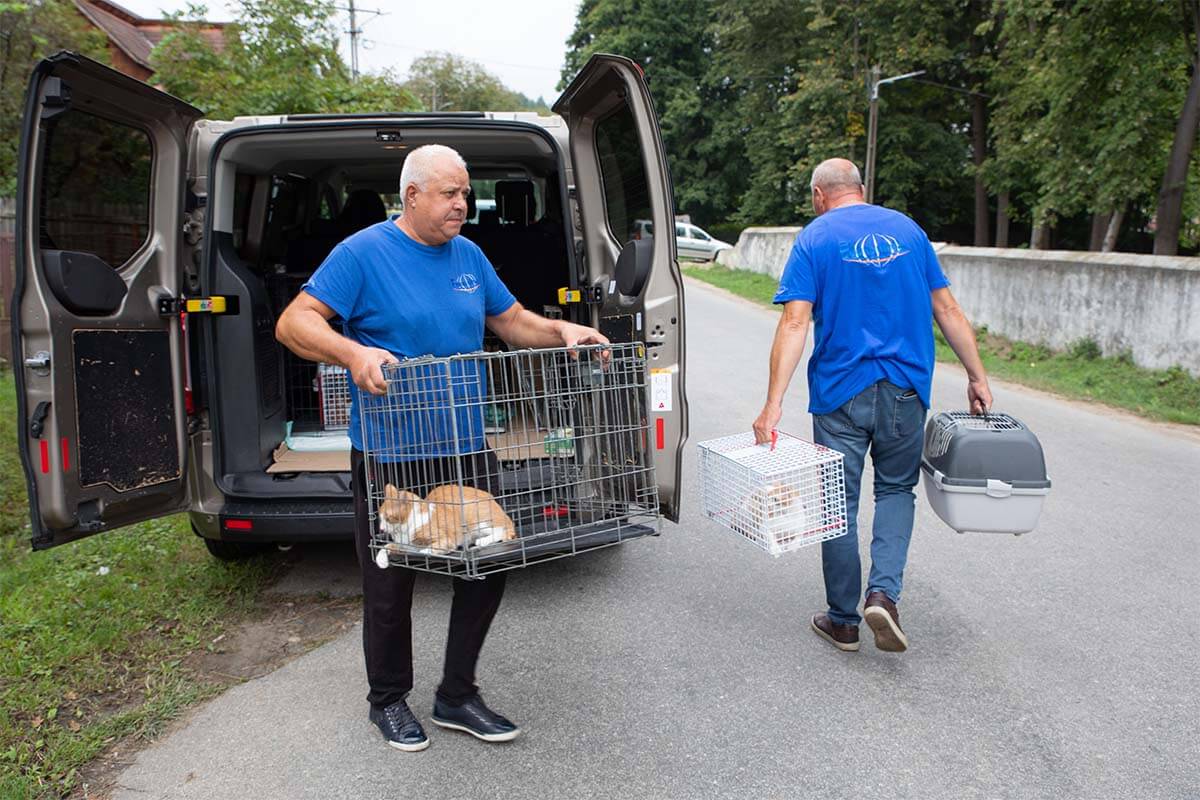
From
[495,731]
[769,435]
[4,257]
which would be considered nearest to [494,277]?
[769,435]

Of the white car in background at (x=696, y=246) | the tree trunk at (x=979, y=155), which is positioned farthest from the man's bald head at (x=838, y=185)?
the tree trunk at (x=979, y=155)

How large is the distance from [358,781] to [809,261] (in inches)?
96.4

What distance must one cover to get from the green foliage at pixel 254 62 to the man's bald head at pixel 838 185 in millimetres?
7815

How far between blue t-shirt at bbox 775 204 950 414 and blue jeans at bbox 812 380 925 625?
0.20 ft

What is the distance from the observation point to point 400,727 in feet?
9.99

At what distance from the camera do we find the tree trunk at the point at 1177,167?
13109mm

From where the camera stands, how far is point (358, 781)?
2867mm

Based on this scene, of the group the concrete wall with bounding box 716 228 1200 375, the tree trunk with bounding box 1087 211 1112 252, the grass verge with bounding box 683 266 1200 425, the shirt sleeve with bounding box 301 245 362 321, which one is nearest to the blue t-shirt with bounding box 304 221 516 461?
the shirt sleeve with bounding box 301 245 362 321

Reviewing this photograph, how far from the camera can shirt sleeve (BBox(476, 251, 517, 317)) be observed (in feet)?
10.5

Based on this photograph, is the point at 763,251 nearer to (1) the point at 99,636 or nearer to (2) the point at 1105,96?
(2) the point at 1105,96

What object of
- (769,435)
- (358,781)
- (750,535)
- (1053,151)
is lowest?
(358,781)

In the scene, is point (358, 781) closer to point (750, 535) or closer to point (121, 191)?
point (750, 535)

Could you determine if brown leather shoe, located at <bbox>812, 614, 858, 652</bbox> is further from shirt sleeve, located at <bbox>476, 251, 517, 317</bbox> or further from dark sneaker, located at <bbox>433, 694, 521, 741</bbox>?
shirt sleeve, located at <bbox>476, 251, 517, 317</bbox>

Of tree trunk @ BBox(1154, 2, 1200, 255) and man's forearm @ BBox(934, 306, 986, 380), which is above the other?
tree trunk @ BBox(1154, 2, 1200, 255)
